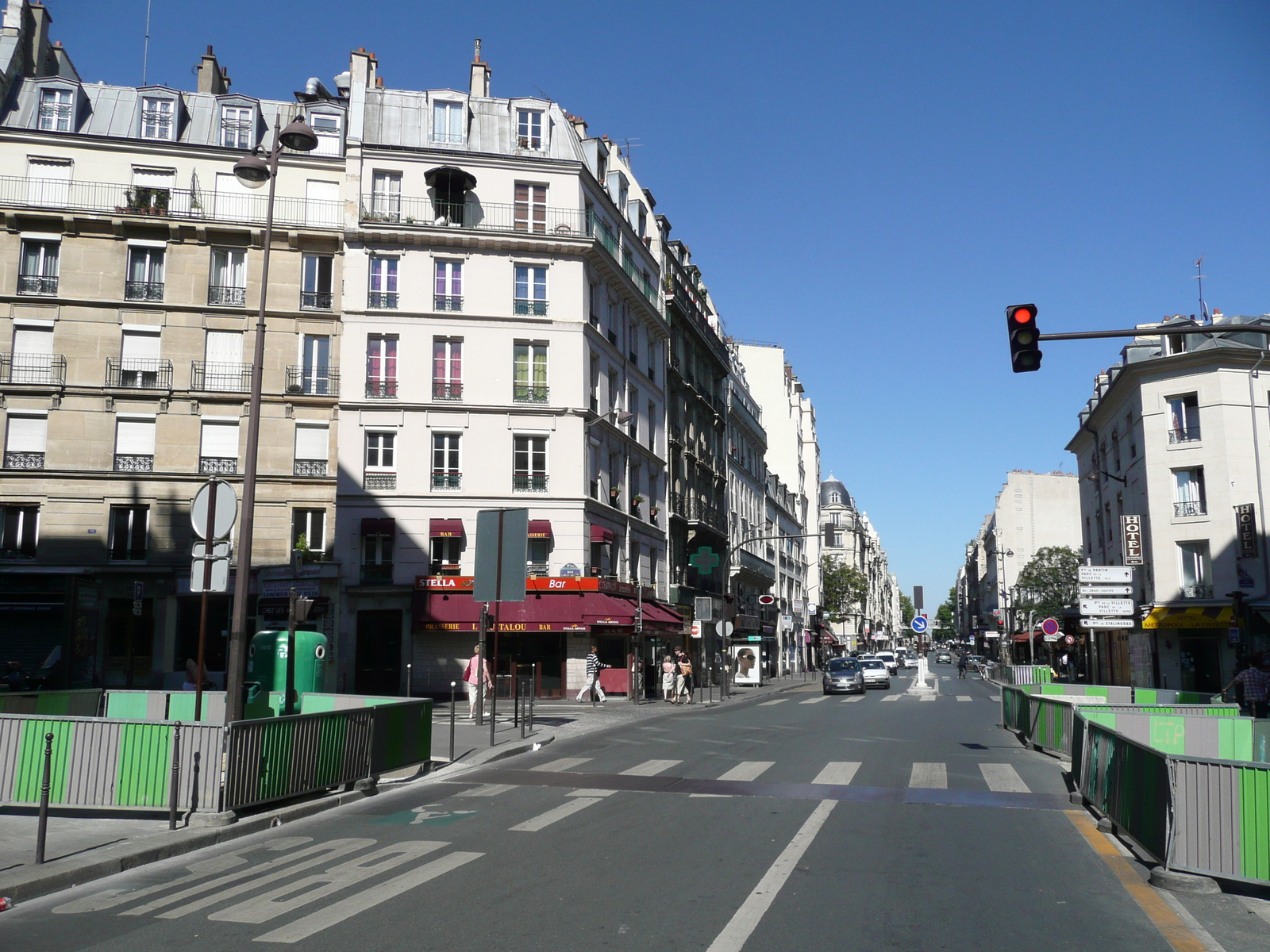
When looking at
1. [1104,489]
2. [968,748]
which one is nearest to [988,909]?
[968,748]

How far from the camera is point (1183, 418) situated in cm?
4025

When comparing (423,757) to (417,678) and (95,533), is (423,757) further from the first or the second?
(95,533)

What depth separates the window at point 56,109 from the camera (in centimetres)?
3534

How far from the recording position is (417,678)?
34.1 metres

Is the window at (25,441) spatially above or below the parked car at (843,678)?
above

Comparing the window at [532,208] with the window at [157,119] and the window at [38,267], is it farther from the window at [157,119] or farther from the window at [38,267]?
the window at [38,267]

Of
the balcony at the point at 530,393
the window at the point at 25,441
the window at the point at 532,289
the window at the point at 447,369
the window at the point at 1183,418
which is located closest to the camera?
the window at the point at 25,441

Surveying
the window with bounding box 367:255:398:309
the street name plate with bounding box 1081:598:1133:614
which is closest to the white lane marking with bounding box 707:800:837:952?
the street name plate with bounding box 1081:598:1133:614

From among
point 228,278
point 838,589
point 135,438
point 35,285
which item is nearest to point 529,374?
point 228,278

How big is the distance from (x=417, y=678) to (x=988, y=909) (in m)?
28.6

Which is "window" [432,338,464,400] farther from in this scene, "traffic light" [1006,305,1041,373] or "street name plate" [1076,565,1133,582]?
"traffic light" [1006,305,1041,373]

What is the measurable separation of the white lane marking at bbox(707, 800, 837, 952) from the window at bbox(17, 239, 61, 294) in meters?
32.5

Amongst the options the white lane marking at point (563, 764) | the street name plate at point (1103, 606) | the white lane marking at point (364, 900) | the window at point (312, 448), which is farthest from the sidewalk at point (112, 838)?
the window at point (312, 448)

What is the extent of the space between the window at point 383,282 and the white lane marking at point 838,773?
78.5ft
